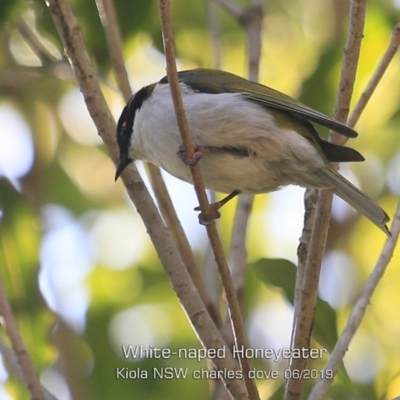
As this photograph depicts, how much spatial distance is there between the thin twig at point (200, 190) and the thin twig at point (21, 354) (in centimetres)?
63

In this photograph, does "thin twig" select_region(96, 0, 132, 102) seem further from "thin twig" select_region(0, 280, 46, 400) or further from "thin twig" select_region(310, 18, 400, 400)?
"thin twig" select_region(0, 280, 46, 400)

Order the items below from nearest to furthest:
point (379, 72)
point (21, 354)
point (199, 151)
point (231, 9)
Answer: point (21, 354) < point (379, 72) < point (199, 151) < point (231, 9)

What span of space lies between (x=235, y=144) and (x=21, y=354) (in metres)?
1.22

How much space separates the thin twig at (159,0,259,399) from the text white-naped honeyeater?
0.55 metres

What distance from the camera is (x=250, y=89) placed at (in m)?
3.50

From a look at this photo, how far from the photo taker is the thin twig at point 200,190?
8.16 feet

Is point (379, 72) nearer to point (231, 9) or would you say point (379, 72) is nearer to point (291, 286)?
point (291, 286)

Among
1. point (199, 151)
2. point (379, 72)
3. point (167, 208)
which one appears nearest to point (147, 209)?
point (199, 151)

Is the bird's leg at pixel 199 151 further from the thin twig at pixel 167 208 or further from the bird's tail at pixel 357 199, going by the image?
the bird's tail at pixel 357 199

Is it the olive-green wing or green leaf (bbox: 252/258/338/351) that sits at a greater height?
the olive-green wing

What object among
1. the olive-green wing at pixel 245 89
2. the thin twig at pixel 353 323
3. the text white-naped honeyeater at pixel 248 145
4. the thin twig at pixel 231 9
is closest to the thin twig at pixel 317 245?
the thin twig at pixel 353 323

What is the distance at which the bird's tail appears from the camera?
10.5ft

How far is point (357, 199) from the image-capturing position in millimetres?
3230

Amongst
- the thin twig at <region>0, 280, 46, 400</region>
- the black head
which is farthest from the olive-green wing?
the thin twig at <region>0, 280, 46, 400</region>
